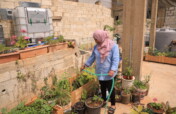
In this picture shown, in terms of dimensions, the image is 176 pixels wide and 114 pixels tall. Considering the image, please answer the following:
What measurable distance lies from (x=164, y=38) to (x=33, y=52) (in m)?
7.16

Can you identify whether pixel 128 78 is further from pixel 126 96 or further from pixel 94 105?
pixel 94 105

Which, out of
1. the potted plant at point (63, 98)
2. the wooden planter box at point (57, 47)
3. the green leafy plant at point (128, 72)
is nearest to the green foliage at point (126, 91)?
the green leafy plant at point (128, 72)

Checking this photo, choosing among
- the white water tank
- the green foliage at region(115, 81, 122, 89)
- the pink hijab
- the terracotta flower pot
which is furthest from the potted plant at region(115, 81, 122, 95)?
the white water tank

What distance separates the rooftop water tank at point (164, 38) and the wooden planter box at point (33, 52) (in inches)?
258

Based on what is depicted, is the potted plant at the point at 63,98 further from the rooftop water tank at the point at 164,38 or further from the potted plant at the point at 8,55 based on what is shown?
the rooftop water tank at the point at 164,38

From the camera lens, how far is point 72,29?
7.19 m

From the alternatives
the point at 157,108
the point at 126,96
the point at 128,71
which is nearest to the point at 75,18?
the point at 128,71

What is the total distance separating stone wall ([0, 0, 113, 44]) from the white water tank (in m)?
1.61

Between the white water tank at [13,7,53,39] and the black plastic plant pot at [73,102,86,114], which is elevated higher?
the white water tank at [13,7,53,39]

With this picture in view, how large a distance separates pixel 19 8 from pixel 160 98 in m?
4.19

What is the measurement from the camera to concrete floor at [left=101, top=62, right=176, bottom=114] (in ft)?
9.93

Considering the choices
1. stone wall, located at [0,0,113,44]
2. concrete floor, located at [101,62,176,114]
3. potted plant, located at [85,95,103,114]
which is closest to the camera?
Result: potted plant, located at [85,95,103,114]

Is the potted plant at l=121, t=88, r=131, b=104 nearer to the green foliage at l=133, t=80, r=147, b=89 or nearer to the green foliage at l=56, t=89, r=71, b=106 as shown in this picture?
the green foliage at l=133, t=80, r=147, b=89

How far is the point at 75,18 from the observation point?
23.9 feet
